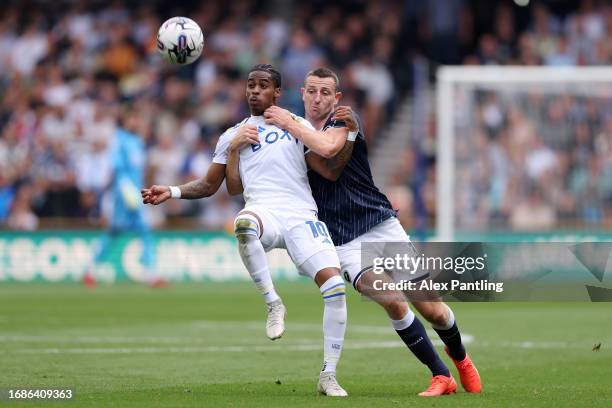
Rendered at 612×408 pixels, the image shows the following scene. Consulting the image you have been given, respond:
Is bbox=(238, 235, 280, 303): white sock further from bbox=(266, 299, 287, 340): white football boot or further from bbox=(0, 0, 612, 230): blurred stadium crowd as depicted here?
bbox=(0, 0, 612, 230): blurred stadium crowd

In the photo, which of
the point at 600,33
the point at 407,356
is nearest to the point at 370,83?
the point at 600,33

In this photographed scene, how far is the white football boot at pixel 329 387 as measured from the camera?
27.6 ft

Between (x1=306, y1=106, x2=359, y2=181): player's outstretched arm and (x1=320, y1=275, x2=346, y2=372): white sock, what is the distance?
76 cm

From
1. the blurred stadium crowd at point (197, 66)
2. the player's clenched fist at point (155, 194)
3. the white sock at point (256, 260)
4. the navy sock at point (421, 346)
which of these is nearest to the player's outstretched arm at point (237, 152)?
the player's clenched fist at point (155, 194)

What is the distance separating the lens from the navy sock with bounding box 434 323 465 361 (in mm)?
8969

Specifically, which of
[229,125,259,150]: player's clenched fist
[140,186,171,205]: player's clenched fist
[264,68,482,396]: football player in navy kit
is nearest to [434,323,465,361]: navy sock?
[264,68,482,396]: football player in navy kit

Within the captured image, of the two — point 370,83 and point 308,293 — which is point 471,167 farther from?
point 370,83

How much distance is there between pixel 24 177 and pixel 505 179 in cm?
932

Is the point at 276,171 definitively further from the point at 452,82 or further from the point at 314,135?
the point at 452,82

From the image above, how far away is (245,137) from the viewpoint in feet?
28.7

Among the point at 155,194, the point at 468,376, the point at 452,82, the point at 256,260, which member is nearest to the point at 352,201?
the point at 256,260

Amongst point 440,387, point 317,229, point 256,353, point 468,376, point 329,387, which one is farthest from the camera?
point 256,353

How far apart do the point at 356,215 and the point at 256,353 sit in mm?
3347

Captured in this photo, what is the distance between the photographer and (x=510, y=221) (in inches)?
850
